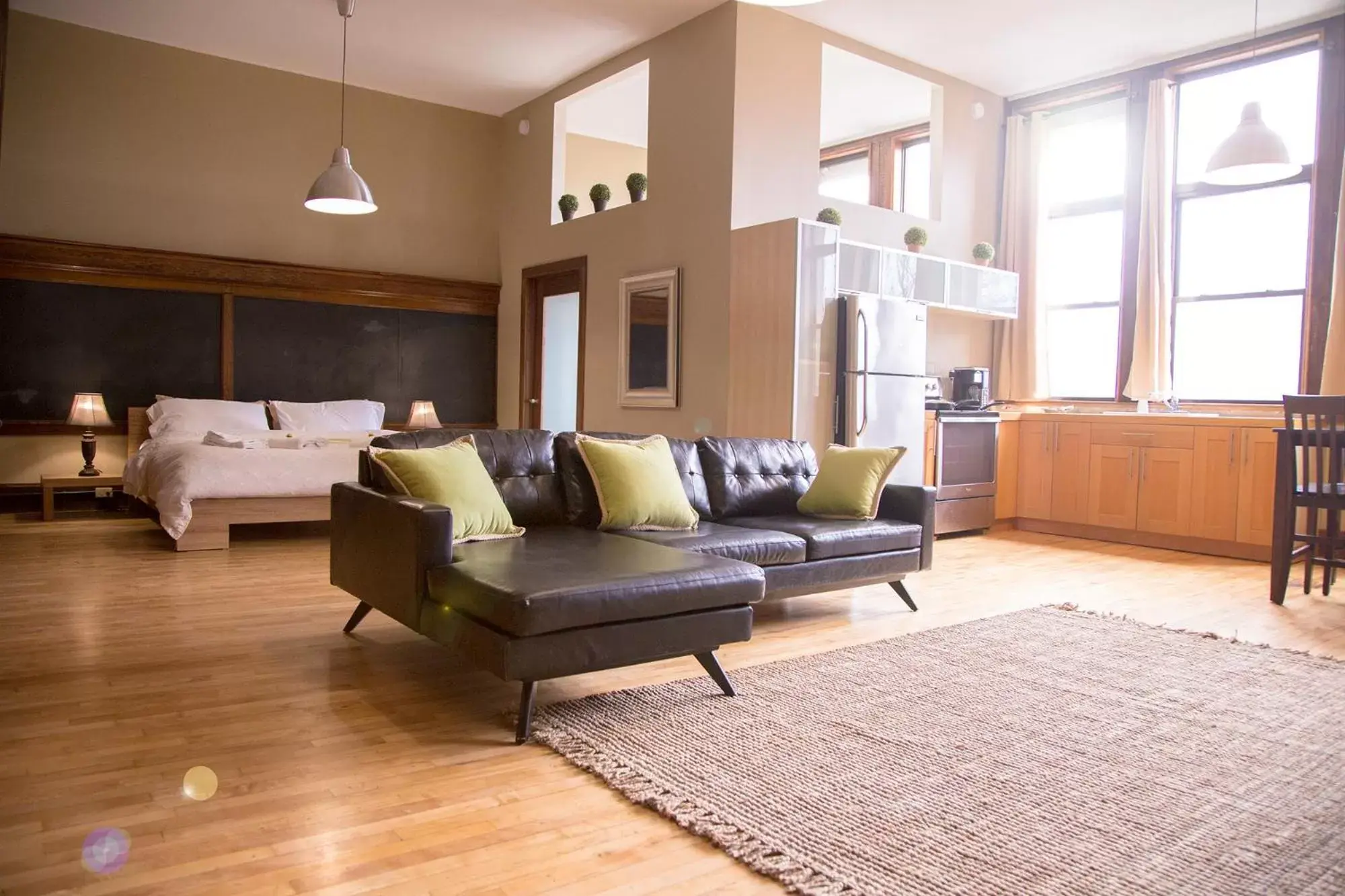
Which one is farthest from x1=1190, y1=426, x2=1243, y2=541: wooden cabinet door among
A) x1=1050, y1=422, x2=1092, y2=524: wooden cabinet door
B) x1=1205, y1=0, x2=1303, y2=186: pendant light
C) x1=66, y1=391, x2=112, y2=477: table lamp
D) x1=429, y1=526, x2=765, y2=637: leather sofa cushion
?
x1=66, y1=391, x2=112, y2=477: table lamp

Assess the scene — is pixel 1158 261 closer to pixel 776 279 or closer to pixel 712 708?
pixel 776 279

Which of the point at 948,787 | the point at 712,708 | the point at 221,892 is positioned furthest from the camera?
the point at 712,708

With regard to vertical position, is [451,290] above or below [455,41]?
below

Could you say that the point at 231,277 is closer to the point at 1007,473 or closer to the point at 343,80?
the point at 343,80

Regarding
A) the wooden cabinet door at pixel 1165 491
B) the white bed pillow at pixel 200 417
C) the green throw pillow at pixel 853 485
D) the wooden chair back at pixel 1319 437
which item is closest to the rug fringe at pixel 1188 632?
the green throw pillow at pixel 853 485

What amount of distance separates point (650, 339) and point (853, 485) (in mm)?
2888

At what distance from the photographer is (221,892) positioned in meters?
1.63

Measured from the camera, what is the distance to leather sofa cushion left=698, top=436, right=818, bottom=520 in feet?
13.4

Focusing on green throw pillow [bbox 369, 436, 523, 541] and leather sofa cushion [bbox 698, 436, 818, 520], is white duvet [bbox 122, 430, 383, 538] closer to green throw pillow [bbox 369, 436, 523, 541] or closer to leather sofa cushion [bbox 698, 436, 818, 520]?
green throw pillow [bbox 369, 436, 523, 541]

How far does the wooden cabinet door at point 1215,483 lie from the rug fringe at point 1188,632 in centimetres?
215

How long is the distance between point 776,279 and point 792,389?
67cm

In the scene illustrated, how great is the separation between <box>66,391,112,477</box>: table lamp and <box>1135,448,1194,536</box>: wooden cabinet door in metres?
7.17

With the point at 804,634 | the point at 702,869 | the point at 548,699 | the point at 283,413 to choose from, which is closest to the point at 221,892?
the point at 702,869

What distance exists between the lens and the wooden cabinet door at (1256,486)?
5477 mm
